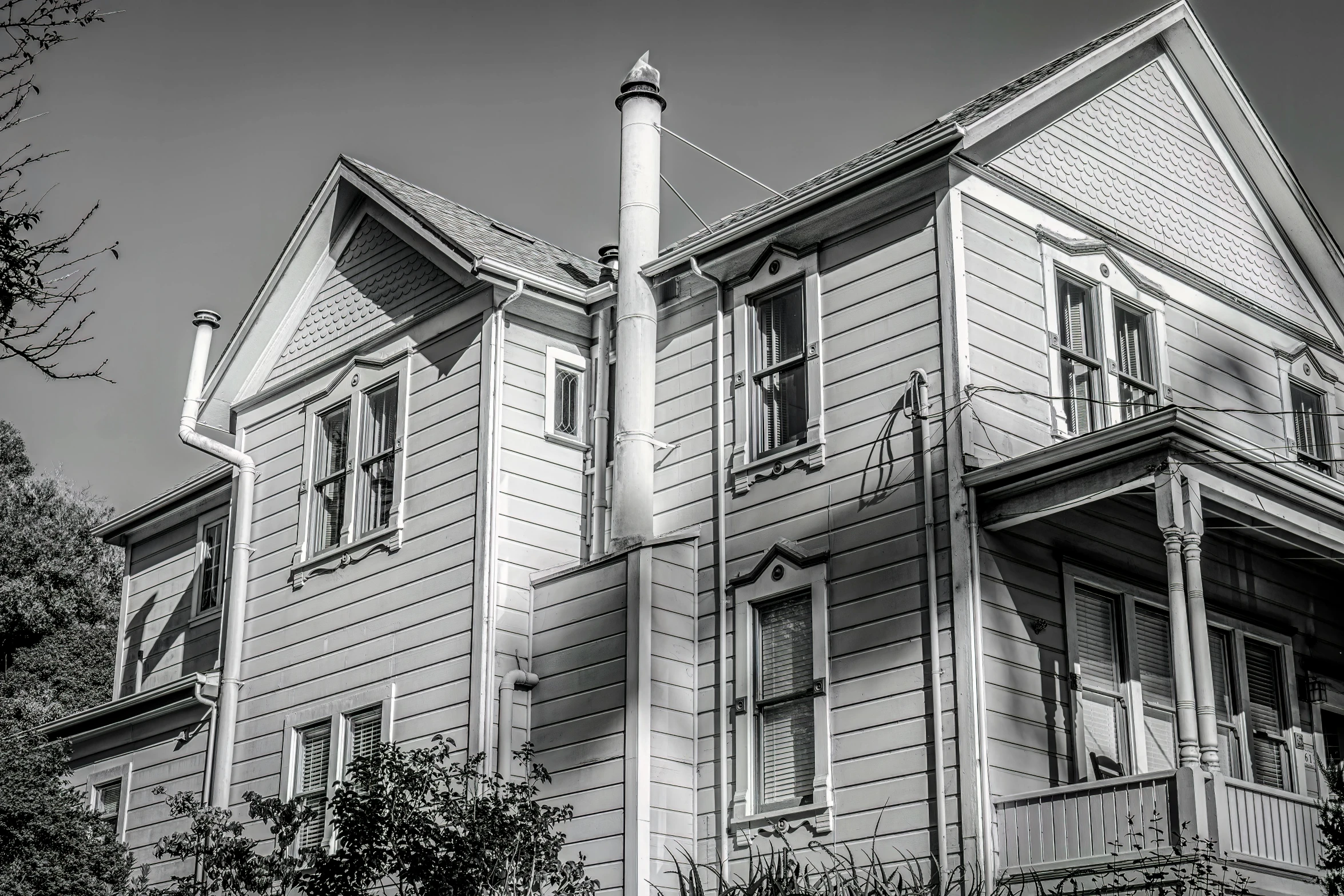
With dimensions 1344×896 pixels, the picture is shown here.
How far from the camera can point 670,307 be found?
54.5 ft

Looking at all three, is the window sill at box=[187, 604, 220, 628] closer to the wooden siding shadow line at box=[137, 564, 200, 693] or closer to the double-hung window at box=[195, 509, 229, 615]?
the double-hung window at box=[195, 509, 229, 615]

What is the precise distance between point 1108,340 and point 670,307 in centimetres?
448

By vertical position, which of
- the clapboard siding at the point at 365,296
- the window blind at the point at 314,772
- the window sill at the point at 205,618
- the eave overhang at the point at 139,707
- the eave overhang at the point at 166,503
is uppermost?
the clapboard siding at the point at 365,296

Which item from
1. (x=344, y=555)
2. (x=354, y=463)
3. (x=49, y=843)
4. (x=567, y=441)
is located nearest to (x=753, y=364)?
(x=567, y=441)

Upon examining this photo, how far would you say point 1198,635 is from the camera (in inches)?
459

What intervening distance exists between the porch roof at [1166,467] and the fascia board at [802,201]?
3033 millimetres

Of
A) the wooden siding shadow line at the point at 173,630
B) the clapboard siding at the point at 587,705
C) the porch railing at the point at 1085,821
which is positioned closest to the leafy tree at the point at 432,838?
the clapboard siding at the point at 587,705

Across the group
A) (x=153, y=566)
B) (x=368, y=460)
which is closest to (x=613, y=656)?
(x=368, y=460)

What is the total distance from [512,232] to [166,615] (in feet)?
26.1

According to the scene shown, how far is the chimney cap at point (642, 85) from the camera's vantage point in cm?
1762

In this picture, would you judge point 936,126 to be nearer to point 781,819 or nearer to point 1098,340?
point 1098,340

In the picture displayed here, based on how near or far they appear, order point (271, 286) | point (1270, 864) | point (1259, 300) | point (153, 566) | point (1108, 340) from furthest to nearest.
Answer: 1. point (153, 566)
2. point (271, 286)
3. point (1259, 300)
4. point (1108, 340)
5. point (1270, 864)

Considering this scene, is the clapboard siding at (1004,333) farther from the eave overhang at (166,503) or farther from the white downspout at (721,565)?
the eave overhang at (166,503)

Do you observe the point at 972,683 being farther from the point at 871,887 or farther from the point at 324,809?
the point at 324,809
